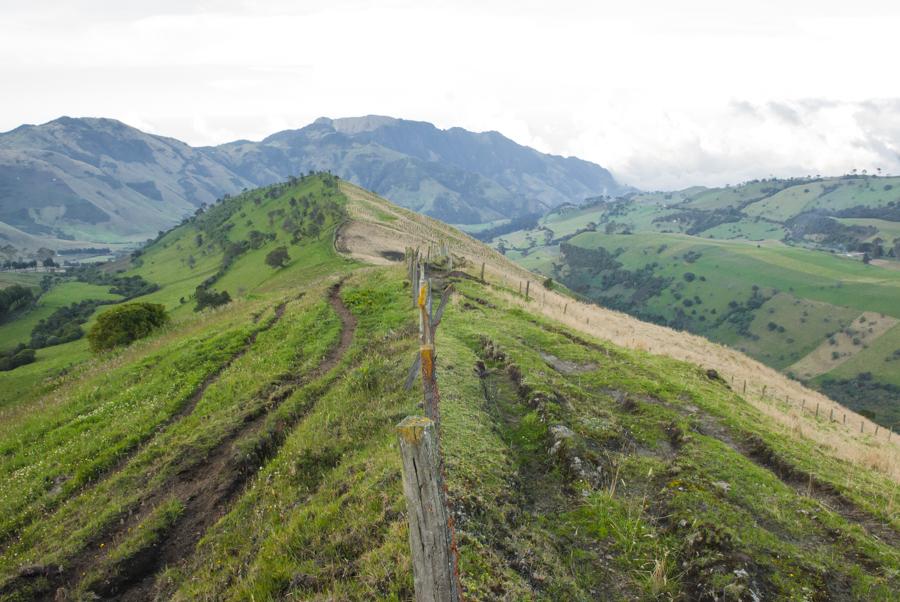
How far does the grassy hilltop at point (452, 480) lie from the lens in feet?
30.6

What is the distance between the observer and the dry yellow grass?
2177cm

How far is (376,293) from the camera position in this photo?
3366cm

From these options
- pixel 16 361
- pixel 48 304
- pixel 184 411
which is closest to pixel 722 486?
pixel 184 411

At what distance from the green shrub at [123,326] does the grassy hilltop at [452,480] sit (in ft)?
60.2

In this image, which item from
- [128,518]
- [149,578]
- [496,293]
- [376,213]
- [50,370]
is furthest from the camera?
[376,213]

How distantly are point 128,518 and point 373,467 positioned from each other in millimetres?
7604

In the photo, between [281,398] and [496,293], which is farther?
[496,293]

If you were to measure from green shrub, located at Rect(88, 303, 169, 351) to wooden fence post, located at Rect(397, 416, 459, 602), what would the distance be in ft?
160

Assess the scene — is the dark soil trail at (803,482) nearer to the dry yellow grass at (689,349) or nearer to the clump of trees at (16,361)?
the dry yellow grass at (689,349)

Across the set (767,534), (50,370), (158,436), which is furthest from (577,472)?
(50,370)

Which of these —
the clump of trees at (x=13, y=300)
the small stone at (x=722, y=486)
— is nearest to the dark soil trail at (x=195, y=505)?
the small stone at (x=722, y=486)

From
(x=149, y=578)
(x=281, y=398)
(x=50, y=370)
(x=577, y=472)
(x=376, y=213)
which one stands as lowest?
(x=50, y=370)

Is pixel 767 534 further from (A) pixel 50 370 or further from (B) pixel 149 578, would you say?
(A) pixel 50 370

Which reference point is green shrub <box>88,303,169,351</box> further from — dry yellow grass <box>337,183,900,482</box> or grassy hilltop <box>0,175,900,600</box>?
dry yellow grass <box>337,183,900,482</box>
